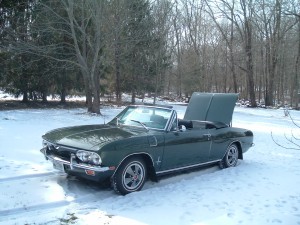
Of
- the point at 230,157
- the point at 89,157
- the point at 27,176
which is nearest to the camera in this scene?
the point at 89,157

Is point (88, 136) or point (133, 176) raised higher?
point (88, 136)

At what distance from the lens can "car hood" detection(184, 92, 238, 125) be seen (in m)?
9.23

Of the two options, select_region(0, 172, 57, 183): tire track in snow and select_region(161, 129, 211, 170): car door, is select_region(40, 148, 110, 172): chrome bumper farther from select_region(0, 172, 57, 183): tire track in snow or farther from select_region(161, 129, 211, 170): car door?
select_region(161, 129, 211, 170): car door

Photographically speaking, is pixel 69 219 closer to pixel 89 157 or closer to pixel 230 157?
pixel 89 157

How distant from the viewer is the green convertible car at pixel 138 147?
19.0ft

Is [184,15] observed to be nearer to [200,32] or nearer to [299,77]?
[200,32]

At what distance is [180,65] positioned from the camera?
44125 millimetres

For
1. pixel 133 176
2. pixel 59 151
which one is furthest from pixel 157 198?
pixel 59 151

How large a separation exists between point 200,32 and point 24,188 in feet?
146

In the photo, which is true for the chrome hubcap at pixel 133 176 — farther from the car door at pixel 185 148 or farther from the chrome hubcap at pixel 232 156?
the chrome hubcap at pixel 232 156

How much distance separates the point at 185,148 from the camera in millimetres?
7145

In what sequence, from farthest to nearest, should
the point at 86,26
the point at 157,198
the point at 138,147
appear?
the point at 86,26
the point at 138,147
the point at 157,198

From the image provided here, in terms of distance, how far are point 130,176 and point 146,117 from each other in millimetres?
1557

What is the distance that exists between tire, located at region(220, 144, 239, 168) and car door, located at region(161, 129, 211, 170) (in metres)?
0.89
